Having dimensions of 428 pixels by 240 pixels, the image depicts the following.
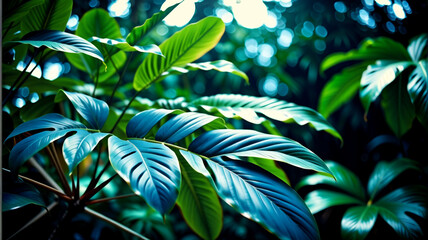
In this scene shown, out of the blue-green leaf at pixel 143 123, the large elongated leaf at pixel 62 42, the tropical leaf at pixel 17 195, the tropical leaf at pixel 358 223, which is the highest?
the large elongated leaf at pixel 62 42

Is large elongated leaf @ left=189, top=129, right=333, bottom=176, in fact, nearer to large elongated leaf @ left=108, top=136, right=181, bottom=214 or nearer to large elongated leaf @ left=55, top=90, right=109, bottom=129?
large elongated leaf @ left=108, top=136, right=181, bottom=214

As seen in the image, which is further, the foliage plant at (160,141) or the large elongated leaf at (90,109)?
the large elongated leaf at (90,109)

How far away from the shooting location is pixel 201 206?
26.2 inches

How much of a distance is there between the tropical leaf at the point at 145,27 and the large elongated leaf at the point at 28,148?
0.26m

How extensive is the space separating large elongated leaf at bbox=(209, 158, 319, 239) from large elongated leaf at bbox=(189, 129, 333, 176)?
0.03m

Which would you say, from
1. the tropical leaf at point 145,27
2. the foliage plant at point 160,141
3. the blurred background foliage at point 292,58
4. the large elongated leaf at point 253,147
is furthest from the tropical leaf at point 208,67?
the blurred background foliage at point 292,58

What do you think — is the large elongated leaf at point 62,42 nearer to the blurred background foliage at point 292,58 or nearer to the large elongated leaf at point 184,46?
the large elongated leaf at point 184,46

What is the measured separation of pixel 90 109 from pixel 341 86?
922 mm

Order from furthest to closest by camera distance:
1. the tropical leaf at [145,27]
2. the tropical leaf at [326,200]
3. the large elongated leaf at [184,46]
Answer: the tropical leaf at [326,200], the large elongated leaf at [184,46], the tropical leaf at [145,27]

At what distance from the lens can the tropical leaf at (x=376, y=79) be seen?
0.78 meters

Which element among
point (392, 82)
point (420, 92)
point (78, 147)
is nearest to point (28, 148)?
point (78, 147)

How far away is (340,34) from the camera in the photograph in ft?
6.46

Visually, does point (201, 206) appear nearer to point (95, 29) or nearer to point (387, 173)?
point (95, 29)

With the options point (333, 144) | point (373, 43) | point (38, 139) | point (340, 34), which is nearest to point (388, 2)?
point (373, 43)
